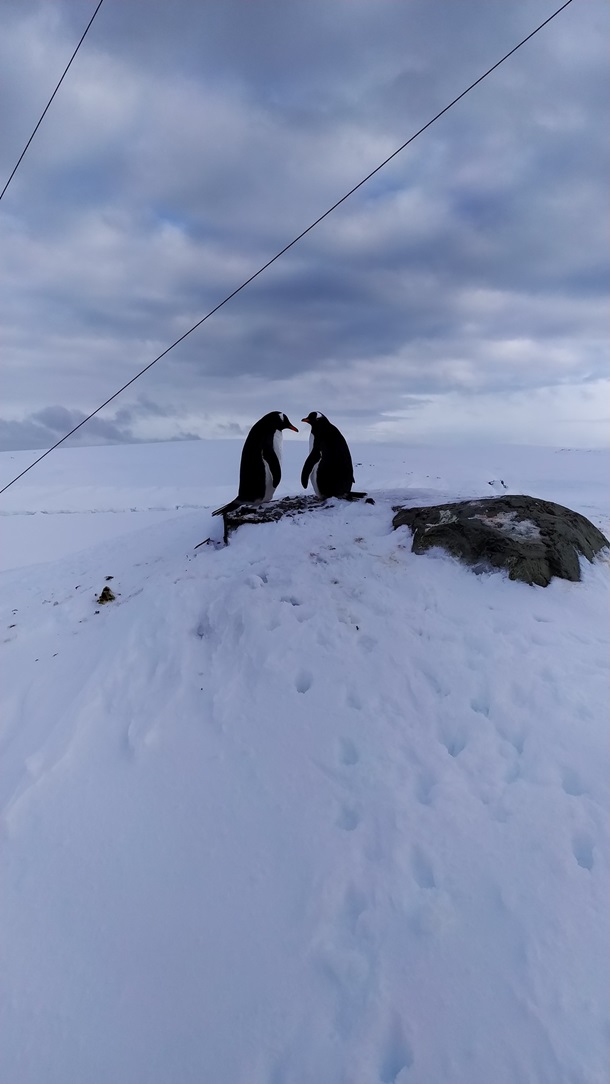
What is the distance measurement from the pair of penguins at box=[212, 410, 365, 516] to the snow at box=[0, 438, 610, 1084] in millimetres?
1767

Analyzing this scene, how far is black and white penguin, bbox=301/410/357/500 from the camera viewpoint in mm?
7586

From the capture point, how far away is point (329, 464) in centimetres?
757

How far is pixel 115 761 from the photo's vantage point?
3986 mm

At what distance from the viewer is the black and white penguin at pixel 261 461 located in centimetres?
777

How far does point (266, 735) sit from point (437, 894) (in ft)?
4.81

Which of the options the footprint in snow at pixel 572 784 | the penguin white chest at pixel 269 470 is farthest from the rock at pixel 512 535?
the penguin white chest at pixel 269 470

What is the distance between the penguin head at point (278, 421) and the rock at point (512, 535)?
2.49 meters

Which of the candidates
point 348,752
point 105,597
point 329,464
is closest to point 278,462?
point 329,464

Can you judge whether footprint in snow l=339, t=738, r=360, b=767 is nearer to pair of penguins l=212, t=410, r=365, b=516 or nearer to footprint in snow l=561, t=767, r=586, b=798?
footprint in snow l=561, t=767, r=586, b=798

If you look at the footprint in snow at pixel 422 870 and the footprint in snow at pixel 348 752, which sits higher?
the footprint in snow at pixel 348 752

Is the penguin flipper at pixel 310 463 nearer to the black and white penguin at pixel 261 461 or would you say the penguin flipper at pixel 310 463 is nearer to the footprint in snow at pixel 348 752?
the black and white penguin at pixel 261 461

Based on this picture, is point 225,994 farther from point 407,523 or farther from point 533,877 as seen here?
point 407,523

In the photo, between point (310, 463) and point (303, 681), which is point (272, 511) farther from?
point (303, 681)

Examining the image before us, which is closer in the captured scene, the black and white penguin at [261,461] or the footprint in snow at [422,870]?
the footprint in snow at [422,870]
